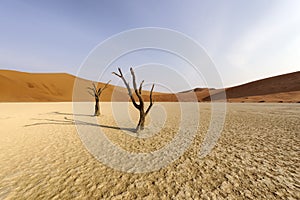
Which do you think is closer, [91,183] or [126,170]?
[91,183]

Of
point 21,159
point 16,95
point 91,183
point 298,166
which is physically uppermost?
point 16,95

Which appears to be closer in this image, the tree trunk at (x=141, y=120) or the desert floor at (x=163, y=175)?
the desert floor at (x=163, y=175)

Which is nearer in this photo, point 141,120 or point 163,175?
point 163,175

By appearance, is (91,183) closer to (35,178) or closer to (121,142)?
(35,178)

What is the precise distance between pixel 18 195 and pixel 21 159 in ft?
8.23

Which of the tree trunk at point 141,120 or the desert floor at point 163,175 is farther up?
the tree trunk at point 141,120

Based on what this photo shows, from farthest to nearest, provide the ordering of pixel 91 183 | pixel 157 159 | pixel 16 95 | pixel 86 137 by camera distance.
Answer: pixel 16 95, pixel 86 137, pixel 157 159, pixel 91 183

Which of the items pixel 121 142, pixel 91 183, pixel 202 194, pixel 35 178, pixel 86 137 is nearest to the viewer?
pixel 202 194

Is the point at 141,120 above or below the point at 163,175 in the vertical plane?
above

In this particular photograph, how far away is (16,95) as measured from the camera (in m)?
44.2

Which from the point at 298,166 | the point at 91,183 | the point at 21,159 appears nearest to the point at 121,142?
the point at 91,183

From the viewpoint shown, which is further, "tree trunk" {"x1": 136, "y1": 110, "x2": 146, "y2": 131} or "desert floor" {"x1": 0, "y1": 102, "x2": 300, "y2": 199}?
"tree trunk" {"x1": 136, "y1": 110, "x2": 146, "y2": 131}

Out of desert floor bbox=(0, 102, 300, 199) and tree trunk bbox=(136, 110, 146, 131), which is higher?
tree trunk bbox=(136, 110, 146, 131)

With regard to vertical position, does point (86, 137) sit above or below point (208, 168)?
above
